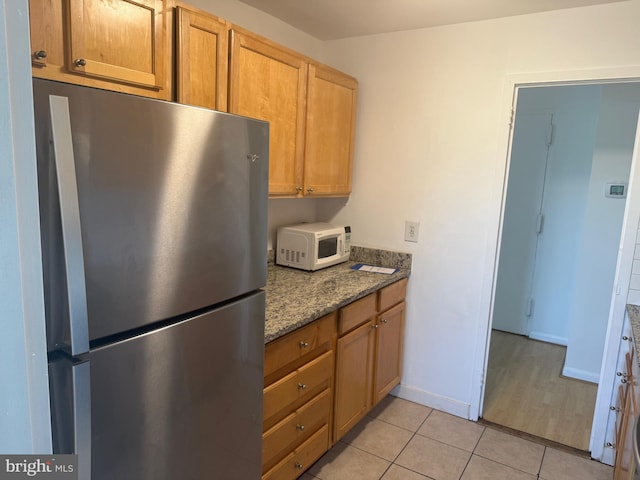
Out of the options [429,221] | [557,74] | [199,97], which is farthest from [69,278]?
[557,74]

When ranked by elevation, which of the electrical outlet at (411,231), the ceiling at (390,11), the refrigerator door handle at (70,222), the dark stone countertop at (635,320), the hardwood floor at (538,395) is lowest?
the hardwood floor at (538,395)

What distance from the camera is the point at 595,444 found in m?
2.32

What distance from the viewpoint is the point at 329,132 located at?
8.41ft

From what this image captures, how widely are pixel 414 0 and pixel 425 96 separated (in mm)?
593

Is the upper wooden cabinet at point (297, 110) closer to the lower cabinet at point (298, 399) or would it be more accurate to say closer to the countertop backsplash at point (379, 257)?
the countertop backsplash at point (379, 257)

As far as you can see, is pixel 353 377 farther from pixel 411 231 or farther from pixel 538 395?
pixel 538 395

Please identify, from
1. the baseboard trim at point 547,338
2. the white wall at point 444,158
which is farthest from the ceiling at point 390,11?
the baseboard trim at point 547,338

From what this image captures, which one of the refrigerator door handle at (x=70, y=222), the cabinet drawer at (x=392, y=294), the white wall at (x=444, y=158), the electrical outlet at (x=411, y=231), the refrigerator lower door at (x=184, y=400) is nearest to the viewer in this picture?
the refrigerator door handle at (x=70, y=222)

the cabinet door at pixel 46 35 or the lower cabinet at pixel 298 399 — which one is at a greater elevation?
the cabinet door at pixel 46 35

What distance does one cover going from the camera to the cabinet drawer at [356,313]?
2.11 meters

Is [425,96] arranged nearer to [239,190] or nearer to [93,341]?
[239,190]

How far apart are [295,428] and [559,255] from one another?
302 cm

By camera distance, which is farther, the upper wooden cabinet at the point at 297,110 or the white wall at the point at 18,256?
the upper wooden cabinet at the point at 297,110

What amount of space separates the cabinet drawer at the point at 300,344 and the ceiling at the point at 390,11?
1616 millimetres
